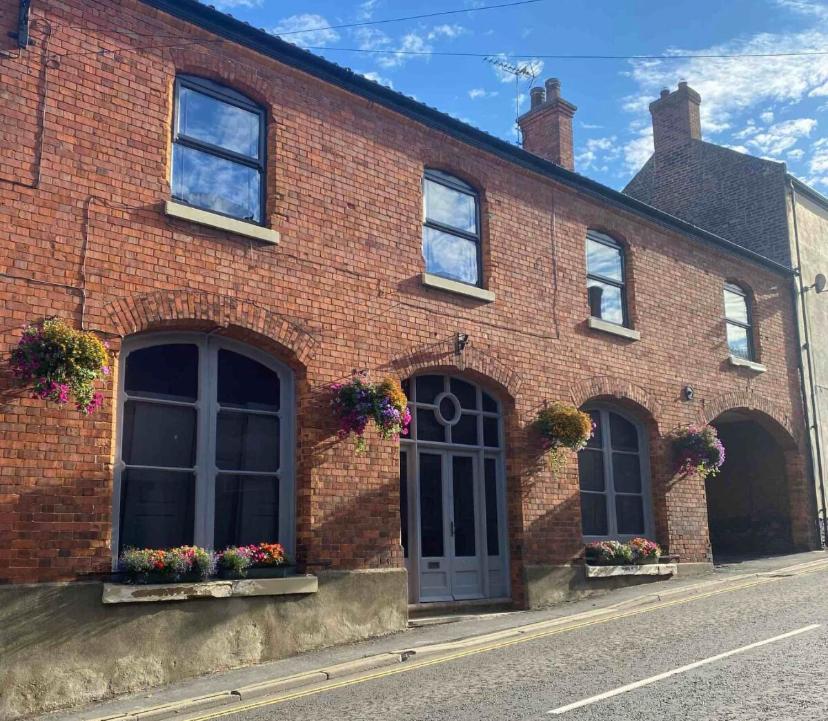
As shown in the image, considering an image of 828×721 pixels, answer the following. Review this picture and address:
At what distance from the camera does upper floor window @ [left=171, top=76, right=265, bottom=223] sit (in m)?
10.4

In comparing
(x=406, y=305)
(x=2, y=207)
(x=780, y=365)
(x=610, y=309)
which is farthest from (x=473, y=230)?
(x=780, y=365)

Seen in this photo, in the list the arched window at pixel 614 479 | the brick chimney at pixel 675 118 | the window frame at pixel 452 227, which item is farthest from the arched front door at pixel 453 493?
the brick chimney at pixel 675 118

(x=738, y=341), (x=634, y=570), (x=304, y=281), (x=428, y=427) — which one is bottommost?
(x=634, y=570)

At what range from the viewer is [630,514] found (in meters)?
15.2

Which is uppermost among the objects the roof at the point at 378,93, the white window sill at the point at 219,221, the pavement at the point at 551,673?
the roof at the point at 378,93

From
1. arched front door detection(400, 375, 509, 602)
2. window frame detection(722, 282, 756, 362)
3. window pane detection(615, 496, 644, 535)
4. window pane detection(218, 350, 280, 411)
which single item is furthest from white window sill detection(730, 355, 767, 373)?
window pane detection(218, 350, 280, 411)

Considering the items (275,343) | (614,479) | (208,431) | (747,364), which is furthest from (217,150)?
(747,364)

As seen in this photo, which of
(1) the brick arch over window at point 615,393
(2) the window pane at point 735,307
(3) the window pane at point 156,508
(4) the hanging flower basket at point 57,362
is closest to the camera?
(4) the hanging flower basket at point 57,362

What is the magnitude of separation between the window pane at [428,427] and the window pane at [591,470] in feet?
9.51

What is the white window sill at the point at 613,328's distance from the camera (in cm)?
1477

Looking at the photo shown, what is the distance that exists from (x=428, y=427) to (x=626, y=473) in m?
4.54

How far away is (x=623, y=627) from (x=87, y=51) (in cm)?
870

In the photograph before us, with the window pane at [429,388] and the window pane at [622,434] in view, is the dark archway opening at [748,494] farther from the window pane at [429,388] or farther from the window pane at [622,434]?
the window pane at [429,388]

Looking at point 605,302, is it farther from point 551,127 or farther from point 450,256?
point 551,127
